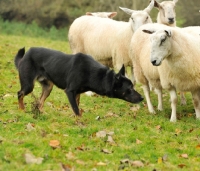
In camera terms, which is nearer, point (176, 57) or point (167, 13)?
point (176, 57)

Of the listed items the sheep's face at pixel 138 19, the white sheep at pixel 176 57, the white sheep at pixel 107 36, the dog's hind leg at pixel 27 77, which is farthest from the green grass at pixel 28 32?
the white sheep at pixel 176 57

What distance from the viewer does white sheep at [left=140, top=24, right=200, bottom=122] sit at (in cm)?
769

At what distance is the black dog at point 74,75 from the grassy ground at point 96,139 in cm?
48

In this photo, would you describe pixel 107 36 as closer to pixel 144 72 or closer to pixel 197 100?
pixel 144 72

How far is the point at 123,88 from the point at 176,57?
44.4 inches

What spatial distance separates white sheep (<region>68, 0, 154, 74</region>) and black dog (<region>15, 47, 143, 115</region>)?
3.11 meters

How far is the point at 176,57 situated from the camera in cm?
795

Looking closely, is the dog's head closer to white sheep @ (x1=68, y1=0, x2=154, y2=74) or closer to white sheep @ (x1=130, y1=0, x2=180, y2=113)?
white sheep @ (x1=130, y1=0, x2=180, y2=113)

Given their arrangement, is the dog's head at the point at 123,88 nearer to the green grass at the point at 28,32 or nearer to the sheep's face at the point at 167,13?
the sheep's face at the point at 167,13

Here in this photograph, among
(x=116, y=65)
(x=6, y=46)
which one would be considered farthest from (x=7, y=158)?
(x=6, y=46)

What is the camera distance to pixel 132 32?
1095 centimetres

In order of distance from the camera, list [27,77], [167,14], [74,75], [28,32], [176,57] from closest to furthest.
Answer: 1. [74,75]
2. [176,57]
3. [27,77]
4. [167,14]
5. [28,32]

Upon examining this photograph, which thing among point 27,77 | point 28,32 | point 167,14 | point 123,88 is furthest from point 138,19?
point 28,32

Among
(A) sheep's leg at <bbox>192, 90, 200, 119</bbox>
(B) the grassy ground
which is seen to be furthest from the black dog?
(A) sheep's leg at <bbox>192, 90, 200, 119</bbox>
